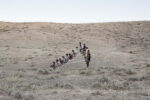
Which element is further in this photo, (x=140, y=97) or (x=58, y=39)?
(x=58, y=39)

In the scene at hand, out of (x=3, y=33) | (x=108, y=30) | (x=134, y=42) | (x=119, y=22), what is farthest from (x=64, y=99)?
(x=119, y=22)

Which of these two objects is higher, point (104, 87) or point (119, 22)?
point (119, 22)

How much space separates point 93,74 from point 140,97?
26.0 ft

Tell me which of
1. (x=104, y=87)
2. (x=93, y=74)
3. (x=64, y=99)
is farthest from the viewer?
(x=93, y=74)

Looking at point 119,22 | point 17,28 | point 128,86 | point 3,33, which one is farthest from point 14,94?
point 119,22

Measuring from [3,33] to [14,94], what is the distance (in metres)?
47.2

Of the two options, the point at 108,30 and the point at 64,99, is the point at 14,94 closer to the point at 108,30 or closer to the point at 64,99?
the point at 64,99

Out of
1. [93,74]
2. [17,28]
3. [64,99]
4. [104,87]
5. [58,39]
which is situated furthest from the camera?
[17,28]

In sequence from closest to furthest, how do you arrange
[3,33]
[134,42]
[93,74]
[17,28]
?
[93,74] < [134,42] < [3,33] < [17,28]

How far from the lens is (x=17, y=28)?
59406mm

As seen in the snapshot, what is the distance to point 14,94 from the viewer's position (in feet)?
29.6

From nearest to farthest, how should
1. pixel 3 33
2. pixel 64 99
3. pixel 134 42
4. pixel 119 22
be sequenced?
pixel 64 99
pixel 134 42
pixel 3 33
pixel 119 22

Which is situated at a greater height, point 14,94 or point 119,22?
point 119,22

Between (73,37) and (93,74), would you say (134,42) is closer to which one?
(73,37)
